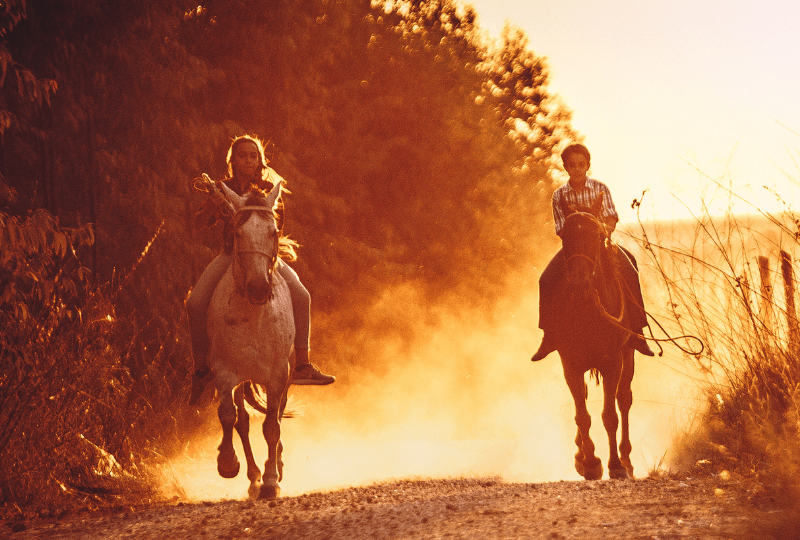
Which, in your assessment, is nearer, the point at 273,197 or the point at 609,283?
the point at 273,197

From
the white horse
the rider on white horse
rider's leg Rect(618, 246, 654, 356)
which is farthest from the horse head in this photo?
rider's leg Rect(618, 246, 654, 356)

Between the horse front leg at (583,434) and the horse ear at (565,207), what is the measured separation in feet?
5.20

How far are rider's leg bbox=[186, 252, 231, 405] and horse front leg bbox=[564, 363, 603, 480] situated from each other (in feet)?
11.8

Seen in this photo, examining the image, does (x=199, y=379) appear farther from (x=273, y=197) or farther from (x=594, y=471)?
(x=594, y=471)

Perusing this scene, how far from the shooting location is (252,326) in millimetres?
8273

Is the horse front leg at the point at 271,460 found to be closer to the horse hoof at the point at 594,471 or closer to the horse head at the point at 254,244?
the horse head at the point at 254,244

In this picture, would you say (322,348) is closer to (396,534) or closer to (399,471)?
(399,471)

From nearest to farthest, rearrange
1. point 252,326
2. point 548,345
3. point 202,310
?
point 252,326
point 202,310
point 548,345

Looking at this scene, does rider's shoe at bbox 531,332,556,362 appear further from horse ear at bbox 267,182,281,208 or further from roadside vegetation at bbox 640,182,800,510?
horse ear at bbox 267,182,281,208

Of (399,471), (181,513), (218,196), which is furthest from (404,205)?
(181,513)

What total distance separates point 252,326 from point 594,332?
341cm

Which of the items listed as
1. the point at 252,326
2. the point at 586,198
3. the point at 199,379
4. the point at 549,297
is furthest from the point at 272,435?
the point at 586,198

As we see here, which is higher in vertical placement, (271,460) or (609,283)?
(609,283)

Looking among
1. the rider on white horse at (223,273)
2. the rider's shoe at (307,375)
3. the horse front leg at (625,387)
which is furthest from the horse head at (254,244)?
the horse front leg at (625,387)
